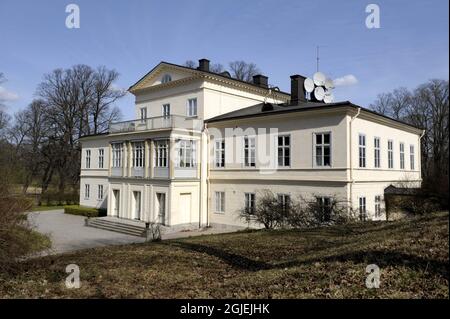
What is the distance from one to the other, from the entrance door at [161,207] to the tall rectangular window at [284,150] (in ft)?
27.8

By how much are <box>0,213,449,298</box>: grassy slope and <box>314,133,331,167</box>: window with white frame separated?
10.2 meters

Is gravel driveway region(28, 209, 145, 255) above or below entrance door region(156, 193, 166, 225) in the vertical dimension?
below

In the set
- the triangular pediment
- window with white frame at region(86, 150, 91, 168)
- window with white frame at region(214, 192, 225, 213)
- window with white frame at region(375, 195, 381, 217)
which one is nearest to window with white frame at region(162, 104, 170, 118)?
the triangular pediment

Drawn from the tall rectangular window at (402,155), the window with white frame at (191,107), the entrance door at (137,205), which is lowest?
the entrance door at (137,205)

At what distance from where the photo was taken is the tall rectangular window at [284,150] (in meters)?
22.0

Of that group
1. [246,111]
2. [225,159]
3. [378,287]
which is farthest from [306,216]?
[378,287]

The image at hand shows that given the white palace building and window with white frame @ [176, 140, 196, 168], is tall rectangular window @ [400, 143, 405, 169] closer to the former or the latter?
the white palace building

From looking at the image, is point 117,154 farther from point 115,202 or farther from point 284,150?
point 284,150

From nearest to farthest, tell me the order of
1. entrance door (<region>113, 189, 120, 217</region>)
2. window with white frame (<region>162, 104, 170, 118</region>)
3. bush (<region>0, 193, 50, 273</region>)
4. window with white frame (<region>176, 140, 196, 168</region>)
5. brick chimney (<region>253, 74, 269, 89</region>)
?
bush (<region>0, 193, 50, 273</region>)
window with white frame (<region>176, 140, 196, 168</region>)
entrance door (<region>113, 189, 120, 217</region>)
window with white frame (<region>162, 104, 170, 118</region>)
brick chimney (<region>253, 74, 269, 89</region>)

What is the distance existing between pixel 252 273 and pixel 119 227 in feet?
64.4

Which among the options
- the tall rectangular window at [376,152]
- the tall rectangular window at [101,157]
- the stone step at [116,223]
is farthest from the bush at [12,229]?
the tall rectangular window at [101,157]

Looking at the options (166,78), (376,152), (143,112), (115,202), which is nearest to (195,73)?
(166,78)

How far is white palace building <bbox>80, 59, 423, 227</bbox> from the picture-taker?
66.6 ft

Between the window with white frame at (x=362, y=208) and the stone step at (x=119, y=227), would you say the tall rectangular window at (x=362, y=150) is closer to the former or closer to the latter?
the window with white frame at (x=362, y=208)
